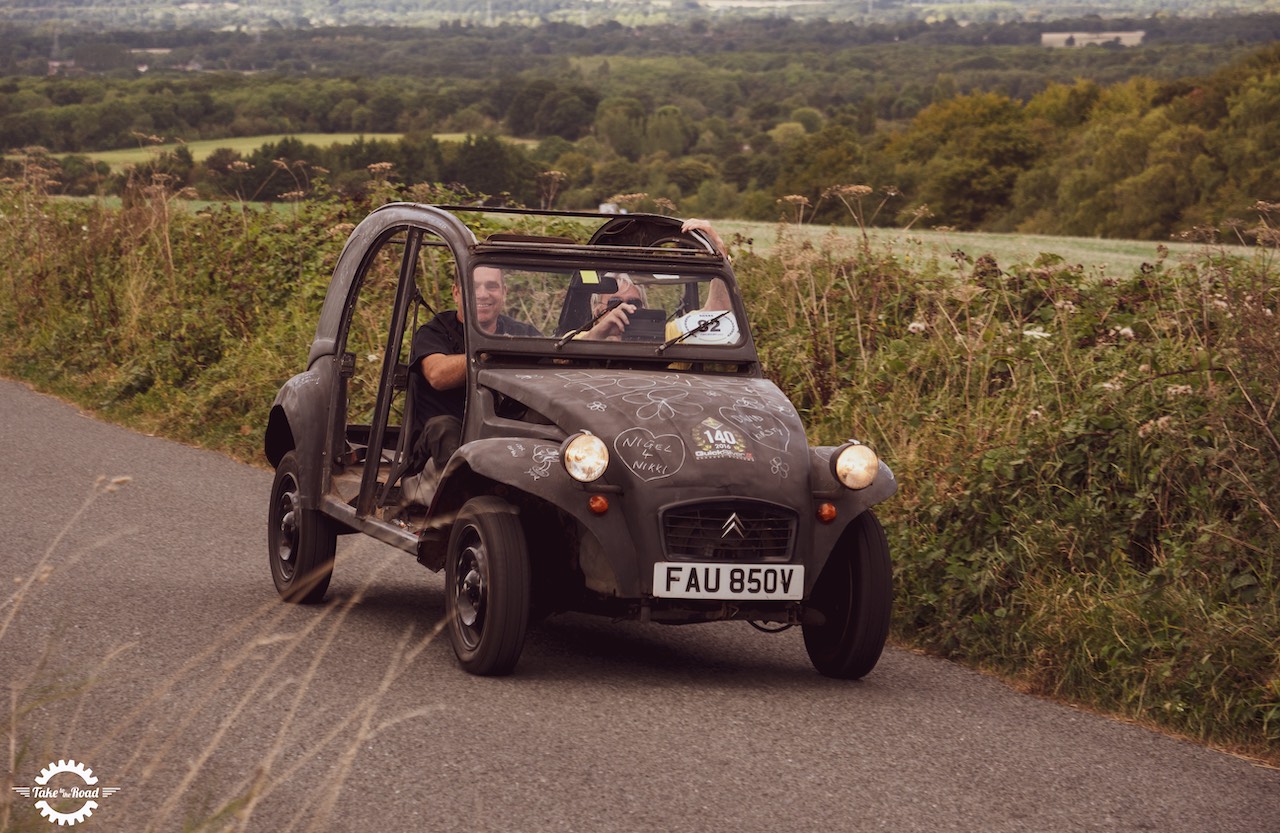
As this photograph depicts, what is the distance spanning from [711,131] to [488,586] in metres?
97.3

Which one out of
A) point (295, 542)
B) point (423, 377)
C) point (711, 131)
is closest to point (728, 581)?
point (423, 377)

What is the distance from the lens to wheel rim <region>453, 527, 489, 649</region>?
6.87m

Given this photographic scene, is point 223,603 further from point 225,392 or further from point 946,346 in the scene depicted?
point 225,392

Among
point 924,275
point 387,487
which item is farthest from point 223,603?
point 924,275

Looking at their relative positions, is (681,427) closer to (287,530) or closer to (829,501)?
(829,501)

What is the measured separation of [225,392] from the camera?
15320mm

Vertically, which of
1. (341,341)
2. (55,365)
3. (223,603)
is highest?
(341,341)

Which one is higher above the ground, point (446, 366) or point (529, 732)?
point (446, 366)

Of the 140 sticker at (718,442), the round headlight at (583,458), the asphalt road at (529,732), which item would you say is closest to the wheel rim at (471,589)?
the asphalt road at (529,732)

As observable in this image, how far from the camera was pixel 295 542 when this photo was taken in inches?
345

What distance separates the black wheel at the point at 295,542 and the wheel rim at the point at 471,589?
1295mm

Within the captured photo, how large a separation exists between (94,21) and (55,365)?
187618mm

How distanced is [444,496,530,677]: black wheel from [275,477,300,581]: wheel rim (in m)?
1.85

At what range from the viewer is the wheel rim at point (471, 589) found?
22.5 ft
